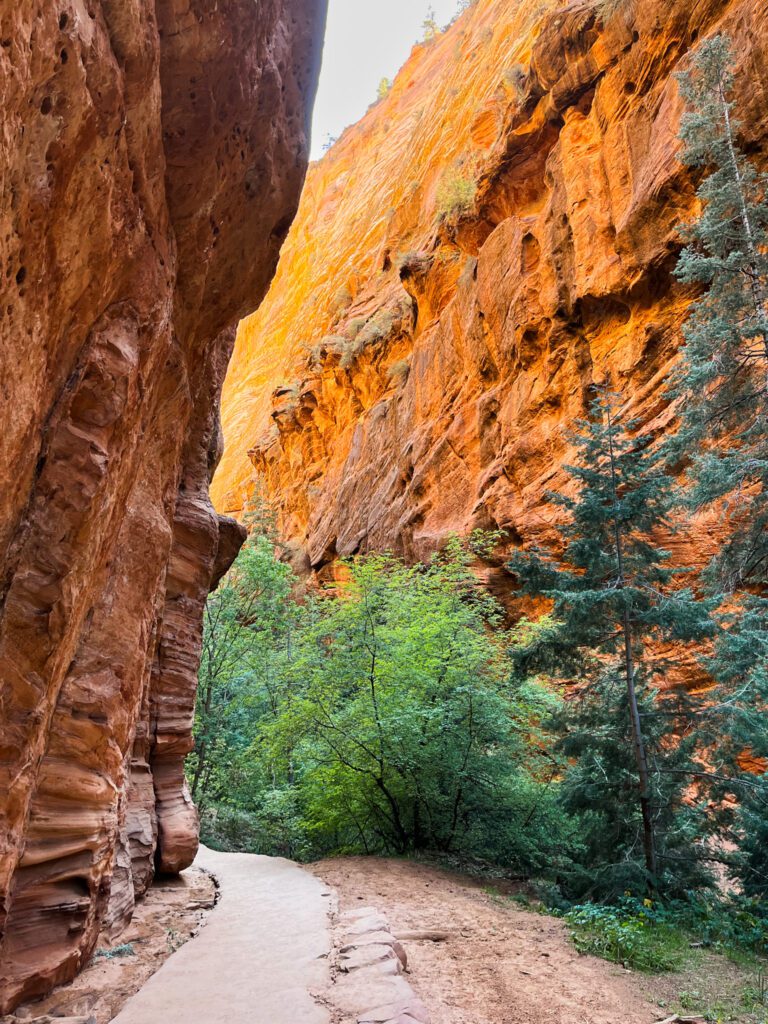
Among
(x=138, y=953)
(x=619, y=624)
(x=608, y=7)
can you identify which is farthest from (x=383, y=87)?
(x=138, y=953)

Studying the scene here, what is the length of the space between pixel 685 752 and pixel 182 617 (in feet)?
24.5

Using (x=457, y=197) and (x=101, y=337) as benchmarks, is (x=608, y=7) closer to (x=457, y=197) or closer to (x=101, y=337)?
(x=457, y=197)

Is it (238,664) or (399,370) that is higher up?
(399,370)

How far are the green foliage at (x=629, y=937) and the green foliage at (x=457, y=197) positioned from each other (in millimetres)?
24703

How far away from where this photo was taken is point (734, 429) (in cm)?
977

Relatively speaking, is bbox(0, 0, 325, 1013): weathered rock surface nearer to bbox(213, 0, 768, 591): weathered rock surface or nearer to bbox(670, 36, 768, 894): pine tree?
bbox(670, 36, 768, 894): pine tree

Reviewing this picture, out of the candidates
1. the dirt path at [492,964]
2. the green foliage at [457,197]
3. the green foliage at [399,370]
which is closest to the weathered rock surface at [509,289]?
the green foliage at [399,370]

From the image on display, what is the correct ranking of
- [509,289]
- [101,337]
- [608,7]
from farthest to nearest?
[509,289], [608,7], [101,337]

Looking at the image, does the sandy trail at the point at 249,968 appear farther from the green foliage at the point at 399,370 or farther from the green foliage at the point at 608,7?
the green foliage at the point at 399,370

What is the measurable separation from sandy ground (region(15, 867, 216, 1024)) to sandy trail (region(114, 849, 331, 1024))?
20 cm

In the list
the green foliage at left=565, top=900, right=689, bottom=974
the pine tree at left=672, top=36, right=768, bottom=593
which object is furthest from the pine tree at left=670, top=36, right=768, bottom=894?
the green foliage at left=565, top=900, right=689, bottom=974

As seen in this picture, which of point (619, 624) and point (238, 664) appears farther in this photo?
point (238, 664)

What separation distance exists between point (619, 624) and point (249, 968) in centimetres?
699

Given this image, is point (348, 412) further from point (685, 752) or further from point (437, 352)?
point (685, 752)
